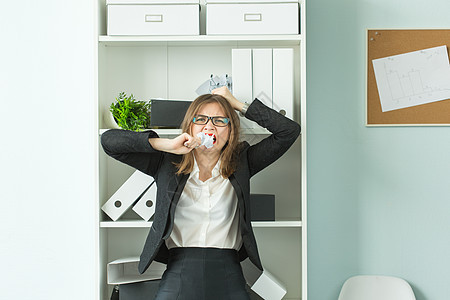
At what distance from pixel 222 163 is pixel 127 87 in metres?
0.69

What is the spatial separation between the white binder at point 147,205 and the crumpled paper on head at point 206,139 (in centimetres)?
41

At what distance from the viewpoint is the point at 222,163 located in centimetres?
176

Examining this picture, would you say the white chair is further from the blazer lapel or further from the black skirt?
the blazer lapel

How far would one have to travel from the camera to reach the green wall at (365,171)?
7.17ft

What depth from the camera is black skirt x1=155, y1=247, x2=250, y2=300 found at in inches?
66.7

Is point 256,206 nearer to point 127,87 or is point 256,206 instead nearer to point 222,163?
point 222,163

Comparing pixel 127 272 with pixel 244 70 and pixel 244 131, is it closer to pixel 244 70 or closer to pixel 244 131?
pixel 244 131

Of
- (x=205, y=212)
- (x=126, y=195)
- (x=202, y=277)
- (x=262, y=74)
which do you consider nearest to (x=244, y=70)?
(x=262, y=74)

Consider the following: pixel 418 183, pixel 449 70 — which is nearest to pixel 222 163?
pixel 418 183

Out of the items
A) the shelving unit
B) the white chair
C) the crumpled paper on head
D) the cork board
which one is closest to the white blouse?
the crumpled paper on head

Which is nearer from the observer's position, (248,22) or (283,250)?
(248,22)

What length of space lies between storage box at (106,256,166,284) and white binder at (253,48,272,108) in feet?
2.79

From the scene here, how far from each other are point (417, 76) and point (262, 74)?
30.1 inches
